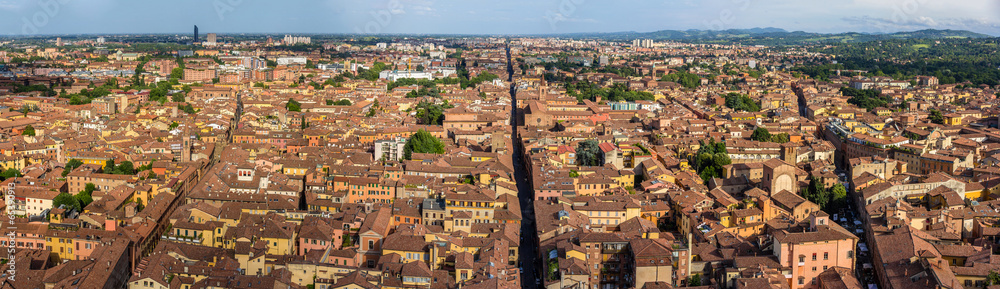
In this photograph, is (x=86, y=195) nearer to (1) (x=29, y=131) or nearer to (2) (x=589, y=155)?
(1) (x=29, y=131)

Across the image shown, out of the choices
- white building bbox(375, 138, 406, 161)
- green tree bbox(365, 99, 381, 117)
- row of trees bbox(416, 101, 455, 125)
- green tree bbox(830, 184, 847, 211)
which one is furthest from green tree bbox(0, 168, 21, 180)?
green tree bbox(830, 184, 847, 211)

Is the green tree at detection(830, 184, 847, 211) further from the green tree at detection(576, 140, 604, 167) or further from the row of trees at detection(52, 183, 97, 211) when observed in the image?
the row of trees at detection(52, 183, 97, 211)

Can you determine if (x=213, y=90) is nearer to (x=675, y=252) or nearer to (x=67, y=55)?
(x=675, y=252)

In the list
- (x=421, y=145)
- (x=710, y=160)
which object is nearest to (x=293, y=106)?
(x=421, y=145)

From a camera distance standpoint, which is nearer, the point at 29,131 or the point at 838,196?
the point at 838,196

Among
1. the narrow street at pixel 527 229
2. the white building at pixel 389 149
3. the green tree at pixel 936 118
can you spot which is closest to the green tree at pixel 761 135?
the narrow street at pixel 527 229

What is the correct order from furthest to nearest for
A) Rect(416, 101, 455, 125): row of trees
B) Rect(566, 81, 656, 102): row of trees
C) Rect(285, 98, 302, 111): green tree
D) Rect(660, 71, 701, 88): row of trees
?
Rect(660, 71, 701, 88): row of trees → Rect(566, 81, 656, 102): row of trees → Rect(285, 98, 302, 111): green tree → Rect(416, 101, 455, 125): row of trees

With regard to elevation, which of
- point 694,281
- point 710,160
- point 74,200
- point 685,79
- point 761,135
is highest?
point 685,79

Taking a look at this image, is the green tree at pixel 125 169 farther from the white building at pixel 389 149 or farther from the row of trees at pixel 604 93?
the row of trees at pixel 604 93

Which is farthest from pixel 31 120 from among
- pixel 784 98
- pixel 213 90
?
pixel 784 98
